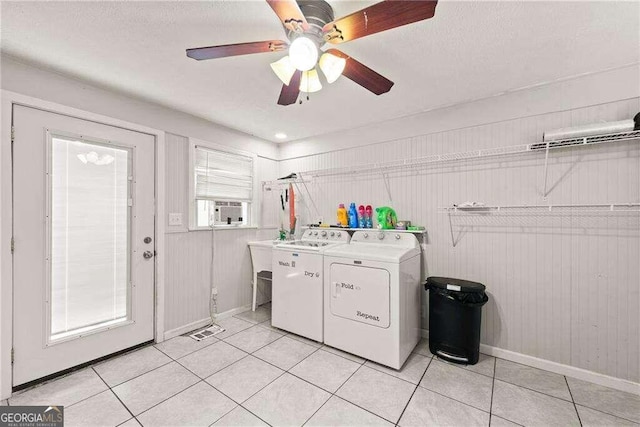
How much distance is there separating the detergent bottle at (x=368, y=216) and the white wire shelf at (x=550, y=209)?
779 mm

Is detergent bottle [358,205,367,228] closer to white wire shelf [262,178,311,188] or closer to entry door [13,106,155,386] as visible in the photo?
white wire shelf [262,178,311,188]

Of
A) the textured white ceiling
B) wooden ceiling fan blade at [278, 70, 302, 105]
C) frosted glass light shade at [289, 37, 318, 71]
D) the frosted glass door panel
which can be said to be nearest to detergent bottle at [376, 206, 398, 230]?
the textured white ceiling

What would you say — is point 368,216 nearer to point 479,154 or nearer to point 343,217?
point 343,217

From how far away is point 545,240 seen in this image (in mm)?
2258

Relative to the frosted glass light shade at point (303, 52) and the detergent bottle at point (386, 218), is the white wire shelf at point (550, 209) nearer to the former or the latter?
the detergent bottle at point (386, 218)

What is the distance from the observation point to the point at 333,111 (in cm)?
285

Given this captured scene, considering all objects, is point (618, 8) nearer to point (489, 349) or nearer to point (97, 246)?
point (489, 349)

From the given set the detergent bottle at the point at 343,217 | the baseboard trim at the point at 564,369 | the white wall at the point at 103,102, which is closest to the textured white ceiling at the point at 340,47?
the white wall at the point at 103,102

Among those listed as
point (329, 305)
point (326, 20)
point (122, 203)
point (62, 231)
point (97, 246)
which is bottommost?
point (329, 305)

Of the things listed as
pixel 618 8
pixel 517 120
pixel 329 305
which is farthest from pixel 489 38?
pixel 329 305

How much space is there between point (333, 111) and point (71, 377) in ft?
11.0

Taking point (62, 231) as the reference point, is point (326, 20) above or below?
above

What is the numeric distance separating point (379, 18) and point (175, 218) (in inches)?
105

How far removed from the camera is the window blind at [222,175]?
10.1ft
